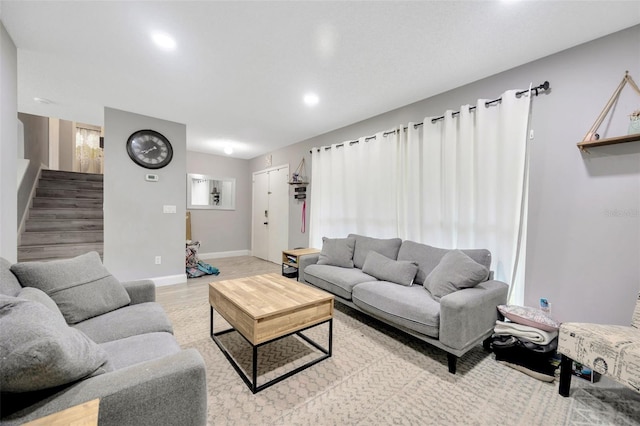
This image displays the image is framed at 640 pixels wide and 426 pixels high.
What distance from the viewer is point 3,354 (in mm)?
723

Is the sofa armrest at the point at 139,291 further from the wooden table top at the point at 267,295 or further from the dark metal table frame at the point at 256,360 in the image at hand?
the dark metal table frame at the point at 256,360

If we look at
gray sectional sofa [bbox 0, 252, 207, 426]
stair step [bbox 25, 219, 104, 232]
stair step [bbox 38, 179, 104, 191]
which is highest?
stair step [bbox 38, 179, 104, 191]

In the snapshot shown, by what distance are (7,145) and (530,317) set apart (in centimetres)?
422

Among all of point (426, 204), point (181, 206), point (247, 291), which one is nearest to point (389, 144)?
point (426, 204)

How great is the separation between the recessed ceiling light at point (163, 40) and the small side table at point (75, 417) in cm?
236

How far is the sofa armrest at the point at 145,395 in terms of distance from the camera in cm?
79

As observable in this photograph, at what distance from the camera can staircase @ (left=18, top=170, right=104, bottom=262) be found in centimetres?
407

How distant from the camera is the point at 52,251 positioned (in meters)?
4.09

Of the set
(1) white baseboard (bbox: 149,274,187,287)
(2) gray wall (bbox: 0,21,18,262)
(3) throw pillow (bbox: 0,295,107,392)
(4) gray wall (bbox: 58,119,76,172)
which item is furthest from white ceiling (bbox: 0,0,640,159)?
(4) gray wall (bbox: 58,119,76,172)

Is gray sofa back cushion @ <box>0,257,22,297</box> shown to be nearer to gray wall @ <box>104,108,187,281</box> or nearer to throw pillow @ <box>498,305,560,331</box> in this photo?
gray wall @ <box>104,108,187,281</box>

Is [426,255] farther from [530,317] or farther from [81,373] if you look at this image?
[81,373]

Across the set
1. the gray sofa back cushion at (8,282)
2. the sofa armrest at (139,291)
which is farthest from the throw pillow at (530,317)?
the gray sofa back cushion at (8,282)

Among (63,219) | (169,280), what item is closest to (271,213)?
(169,280)

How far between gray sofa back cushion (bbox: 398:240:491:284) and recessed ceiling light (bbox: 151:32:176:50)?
9.68 ft
